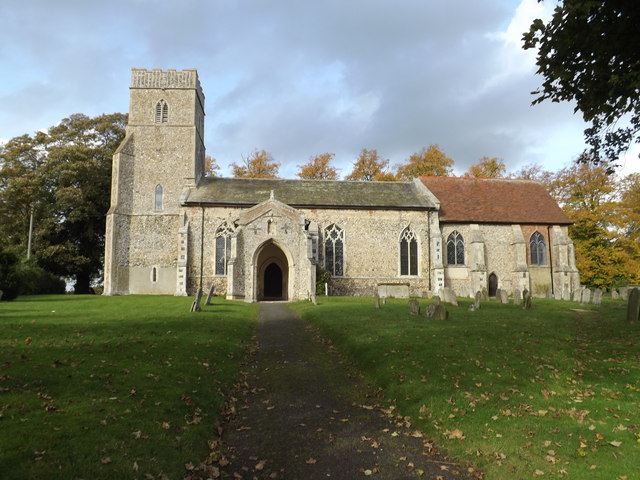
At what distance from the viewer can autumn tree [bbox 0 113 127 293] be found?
117 ft

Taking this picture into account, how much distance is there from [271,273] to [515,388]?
87.8 ft

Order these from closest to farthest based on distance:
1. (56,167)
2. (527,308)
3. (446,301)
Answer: (527,308) < (446,301) < (56,167)

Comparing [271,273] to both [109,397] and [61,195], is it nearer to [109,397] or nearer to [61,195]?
[61,195]

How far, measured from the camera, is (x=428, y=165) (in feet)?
159

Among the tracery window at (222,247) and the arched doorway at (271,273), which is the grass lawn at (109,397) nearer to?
the arched doorway at (271,273)

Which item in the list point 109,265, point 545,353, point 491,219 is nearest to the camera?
point 545,353

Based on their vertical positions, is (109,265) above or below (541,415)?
above

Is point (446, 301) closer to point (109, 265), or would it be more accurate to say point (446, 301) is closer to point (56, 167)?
point (109, 265)

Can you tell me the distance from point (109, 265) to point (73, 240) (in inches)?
346

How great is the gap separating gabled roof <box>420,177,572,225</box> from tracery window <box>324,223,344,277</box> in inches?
306

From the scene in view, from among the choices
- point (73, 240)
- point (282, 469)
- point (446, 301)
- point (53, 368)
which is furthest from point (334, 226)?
point (282, 469)

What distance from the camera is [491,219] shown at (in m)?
33.3

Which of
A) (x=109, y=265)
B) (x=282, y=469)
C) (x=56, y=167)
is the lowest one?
(x=282, y=469)

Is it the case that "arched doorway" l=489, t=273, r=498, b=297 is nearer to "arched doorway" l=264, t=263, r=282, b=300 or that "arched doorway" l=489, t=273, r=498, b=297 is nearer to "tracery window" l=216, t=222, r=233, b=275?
"arched doorway" l=264, t=263, r=282, b=300
